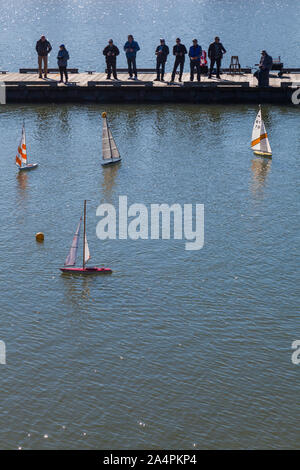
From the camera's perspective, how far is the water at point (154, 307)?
66.9ft

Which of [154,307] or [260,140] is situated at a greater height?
[260,140]

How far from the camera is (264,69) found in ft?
166

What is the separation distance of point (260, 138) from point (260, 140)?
0.35ft

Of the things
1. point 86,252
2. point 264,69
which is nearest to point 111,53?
point 264,69

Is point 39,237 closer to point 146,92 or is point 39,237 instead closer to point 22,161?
point 22,161

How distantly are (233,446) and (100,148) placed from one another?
25.5 metres

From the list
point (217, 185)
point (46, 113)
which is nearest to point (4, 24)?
point (46, 113)

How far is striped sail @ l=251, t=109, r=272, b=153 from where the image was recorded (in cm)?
4062

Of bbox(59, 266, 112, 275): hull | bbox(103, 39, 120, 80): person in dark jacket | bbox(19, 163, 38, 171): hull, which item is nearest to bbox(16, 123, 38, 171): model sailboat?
bbox(19, 163, 38, 171): hull

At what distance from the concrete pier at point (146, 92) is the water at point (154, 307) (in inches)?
363

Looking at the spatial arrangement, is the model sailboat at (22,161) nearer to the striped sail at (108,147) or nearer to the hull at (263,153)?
the striped sail at (108,147)

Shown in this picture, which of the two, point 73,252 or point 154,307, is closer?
point 154,307

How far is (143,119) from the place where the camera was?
159 ft

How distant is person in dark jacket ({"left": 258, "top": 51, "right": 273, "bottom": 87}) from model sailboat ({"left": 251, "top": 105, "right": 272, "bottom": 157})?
409 inches
